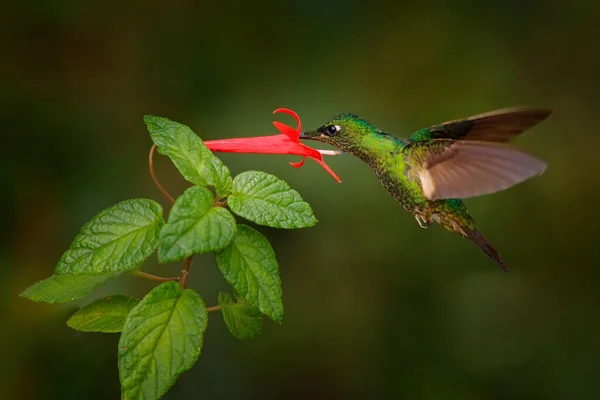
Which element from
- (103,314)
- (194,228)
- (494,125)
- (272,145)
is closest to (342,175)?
(272,145)

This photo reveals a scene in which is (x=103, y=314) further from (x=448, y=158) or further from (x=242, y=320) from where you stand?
(x=448, y=158)

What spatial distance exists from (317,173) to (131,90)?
93 centimetres

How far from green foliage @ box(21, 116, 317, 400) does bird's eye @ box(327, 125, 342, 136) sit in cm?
35

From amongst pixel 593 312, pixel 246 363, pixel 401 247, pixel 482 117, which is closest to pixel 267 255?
pixel 482 117

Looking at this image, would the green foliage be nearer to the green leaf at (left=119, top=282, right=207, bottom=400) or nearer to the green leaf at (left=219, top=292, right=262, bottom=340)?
the green leaf at (left=119, top=282, right=207, bottom=400)

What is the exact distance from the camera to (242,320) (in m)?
1.10

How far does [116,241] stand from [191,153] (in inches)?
7.5

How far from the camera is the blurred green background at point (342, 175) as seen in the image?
2.47 m

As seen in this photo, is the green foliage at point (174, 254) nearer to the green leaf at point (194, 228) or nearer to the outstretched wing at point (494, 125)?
the green leaf at point (194, 228)

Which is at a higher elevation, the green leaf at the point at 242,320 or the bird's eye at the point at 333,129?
the bird's eye at the point at 333,129

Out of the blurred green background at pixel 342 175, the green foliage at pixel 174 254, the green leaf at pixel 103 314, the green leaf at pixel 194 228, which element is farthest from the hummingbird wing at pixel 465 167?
the blurred green background at pixel 342 175

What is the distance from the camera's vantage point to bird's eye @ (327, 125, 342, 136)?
133cm

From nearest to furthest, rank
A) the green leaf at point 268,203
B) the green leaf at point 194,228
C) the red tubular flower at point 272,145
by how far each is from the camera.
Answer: the green leaf at point 194,228 < the green leaf at point 268,203 < the red tubular flower at point 272,145

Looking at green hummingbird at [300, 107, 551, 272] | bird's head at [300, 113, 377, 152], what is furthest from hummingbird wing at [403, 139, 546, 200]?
bird's head at [300, 113, 377, 152]
